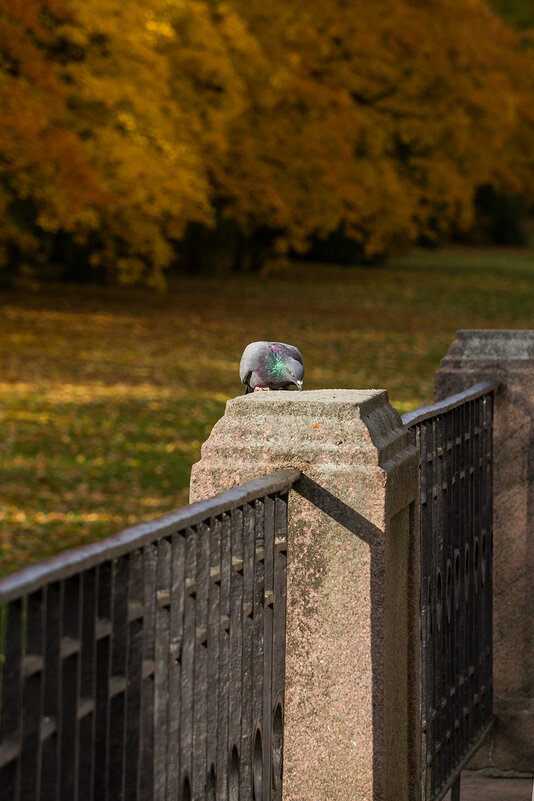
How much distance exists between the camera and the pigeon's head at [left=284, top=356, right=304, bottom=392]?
175 inches

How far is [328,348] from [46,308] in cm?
859

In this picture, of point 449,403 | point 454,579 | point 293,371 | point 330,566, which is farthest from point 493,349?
point 330,566

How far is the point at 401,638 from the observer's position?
12.3 feet

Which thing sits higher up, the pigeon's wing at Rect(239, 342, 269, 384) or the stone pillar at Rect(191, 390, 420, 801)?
the pigeon's wing at Rect(239, 342, 269, 384)

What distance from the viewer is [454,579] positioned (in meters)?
4.86

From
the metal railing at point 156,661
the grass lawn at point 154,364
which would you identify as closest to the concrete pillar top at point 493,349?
the metal railing at point 156,661

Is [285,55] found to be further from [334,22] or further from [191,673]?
[191,673]

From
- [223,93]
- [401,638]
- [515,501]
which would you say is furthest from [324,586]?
[223,93]

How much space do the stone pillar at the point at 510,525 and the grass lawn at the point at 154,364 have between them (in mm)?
4273

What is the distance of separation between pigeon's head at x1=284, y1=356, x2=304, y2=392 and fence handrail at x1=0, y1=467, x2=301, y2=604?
3.72ft

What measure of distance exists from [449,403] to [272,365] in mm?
652

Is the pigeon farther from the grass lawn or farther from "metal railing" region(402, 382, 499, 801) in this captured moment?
the grass lawn

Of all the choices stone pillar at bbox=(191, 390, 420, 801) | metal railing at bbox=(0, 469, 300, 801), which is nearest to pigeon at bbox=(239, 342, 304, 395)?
stone pillar at bbox=(191, 390, 420, 801)

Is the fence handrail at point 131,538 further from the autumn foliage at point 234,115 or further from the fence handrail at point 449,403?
the autumn foliage at point 234,115
